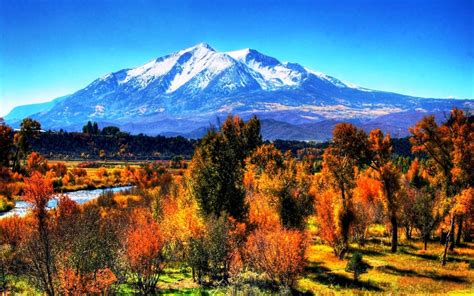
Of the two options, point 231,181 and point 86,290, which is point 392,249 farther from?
point 86,290

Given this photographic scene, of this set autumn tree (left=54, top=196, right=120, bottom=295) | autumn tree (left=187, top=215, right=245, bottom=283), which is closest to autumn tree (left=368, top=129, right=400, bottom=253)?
autumn tree (left=187, top=215, right=245, bottom=283)

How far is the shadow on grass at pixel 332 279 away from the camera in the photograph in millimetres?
42469

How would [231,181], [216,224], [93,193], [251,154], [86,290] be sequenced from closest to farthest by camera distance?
[86,290] < [216,224] < [231,181] < [251,154] < [93,193]

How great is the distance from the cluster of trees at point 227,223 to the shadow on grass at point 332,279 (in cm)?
144

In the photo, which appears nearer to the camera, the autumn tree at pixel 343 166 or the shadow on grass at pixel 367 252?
the autumn tree at pixel 343 166

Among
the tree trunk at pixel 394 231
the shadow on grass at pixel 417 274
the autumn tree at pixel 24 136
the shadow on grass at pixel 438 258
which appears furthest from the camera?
the autumn tree at pixel 24 136

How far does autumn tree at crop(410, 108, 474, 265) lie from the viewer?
51344 millimetres

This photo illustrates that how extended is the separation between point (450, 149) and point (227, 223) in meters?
32.0

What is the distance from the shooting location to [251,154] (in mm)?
87438

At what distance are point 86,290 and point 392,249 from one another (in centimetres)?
4266

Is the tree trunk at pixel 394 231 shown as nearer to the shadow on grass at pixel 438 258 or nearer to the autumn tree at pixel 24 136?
the shadow on grass at pixel 438 258

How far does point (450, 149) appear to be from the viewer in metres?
56.0

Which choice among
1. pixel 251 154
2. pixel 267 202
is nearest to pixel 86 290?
pixel 267 202

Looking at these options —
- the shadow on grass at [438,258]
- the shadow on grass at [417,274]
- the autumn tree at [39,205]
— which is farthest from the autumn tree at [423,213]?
the autumn tree at [39,205]
